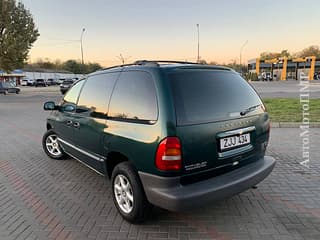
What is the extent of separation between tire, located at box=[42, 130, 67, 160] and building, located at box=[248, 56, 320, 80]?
6502 cm

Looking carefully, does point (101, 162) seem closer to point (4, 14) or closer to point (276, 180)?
point (276, 180)

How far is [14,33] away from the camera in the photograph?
2705 centimetres

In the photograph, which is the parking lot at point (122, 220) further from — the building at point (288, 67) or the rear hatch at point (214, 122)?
the building at point (288, 67)

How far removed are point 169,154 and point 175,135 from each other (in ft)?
0.62

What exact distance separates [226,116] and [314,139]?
5.02 metres

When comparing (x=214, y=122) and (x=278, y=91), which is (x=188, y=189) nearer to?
(x=214, y=122)

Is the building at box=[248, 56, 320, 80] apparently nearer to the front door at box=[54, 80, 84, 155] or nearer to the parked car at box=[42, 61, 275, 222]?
the front door at box=[54, 80, 84, 155]

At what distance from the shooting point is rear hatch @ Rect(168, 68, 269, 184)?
2.64 meters

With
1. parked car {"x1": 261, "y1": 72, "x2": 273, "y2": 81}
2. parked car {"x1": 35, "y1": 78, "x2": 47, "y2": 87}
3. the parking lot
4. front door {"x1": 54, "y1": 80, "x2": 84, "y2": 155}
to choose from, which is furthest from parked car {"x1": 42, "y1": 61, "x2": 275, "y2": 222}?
parked car {"x1": 261, "y1": 72, "x2": 273, "y2": 81}

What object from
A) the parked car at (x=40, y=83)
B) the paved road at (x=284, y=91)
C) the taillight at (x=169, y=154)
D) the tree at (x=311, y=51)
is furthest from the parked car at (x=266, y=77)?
the taillight at (x=169, y=154)

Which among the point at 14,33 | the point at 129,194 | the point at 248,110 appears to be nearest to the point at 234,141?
the point at 248,110

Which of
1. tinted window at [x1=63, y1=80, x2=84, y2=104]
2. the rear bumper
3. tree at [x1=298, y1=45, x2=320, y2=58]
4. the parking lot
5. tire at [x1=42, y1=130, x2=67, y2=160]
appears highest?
tree at [x1=298, y1=45, x2=320, y2=58]

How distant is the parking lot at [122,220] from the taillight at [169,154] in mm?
841

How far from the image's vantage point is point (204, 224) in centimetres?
308
